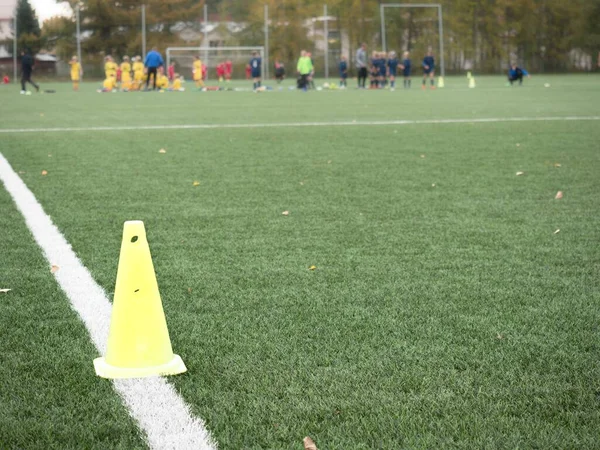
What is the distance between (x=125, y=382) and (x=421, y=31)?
207 ft

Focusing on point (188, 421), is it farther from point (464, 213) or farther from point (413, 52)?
point (413, 52)

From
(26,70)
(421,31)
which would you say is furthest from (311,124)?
(421,31)

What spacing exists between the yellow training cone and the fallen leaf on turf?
2.33ft

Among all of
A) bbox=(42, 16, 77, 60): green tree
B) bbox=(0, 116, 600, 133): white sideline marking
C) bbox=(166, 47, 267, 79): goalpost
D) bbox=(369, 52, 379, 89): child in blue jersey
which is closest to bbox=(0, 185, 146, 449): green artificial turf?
bbox=(0, 116, 600, 133): white sideline marking

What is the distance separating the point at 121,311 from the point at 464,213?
3.74 metres

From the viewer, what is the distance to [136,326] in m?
2.99

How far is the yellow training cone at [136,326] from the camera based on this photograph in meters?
2.97

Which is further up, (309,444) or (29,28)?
(29,28)

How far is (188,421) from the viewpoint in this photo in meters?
2.59

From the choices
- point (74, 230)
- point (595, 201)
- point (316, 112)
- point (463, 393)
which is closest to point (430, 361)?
point (463, 393)

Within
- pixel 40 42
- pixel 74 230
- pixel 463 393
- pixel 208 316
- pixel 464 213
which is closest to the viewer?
pixel 463 393

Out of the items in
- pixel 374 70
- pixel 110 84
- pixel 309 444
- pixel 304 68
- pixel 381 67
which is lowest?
pixel 309 444

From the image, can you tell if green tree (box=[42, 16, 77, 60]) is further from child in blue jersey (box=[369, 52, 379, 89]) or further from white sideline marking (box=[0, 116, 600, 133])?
white sideline marking (box=[0, 116, 600, 133])

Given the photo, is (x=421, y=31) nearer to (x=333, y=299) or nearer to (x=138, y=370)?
(x=333, y=299)
